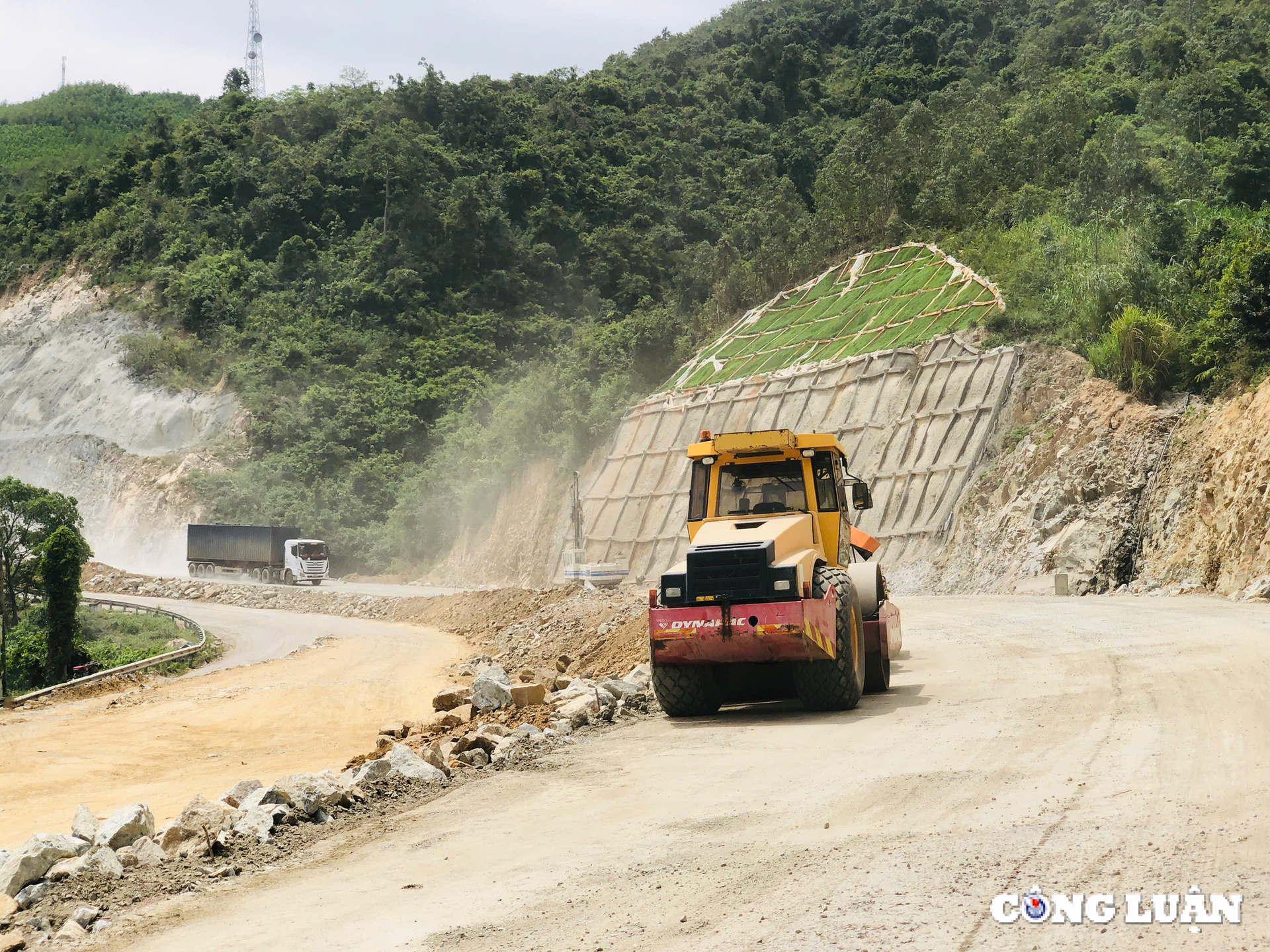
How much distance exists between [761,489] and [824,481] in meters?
0.84

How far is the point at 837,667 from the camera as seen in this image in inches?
555

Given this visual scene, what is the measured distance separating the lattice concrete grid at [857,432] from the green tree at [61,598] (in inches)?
863

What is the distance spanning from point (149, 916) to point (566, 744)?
6.38m

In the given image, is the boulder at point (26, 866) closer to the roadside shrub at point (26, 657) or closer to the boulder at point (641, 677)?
the boulder at point (641, 677)

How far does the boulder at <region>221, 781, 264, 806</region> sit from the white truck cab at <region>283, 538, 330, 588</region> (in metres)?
52.0

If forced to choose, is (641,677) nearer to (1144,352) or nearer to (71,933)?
(71,933)

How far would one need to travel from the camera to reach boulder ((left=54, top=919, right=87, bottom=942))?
7.23m

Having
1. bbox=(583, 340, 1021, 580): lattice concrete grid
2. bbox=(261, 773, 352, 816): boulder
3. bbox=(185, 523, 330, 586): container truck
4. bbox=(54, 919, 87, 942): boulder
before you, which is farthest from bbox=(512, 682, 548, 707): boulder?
bbox=(185, 523, 330, 586): container truck

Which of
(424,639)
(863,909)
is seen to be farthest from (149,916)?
(424,639)

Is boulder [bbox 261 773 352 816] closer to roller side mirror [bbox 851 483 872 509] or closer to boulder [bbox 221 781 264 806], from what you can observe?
boulder [bbox 221 781 264 806]

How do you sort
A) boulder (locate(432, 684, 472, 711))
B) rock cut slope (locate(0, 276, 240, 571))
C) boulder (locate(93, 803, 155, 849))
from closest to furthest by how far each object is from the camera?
boulder (locate(93, 803, 155, 849)) → boulder (locate(432, 684, 472, 711)) → rock cut slope (locate(0, 276, 240, 571))

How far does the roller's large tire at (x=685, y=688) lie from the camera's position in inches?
578

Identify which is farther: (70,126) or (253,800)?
(70,126)

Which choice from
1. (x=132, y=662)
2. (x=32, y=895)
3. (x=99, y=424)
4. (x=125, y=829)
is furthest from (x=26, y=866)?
(x=99, y=424)
